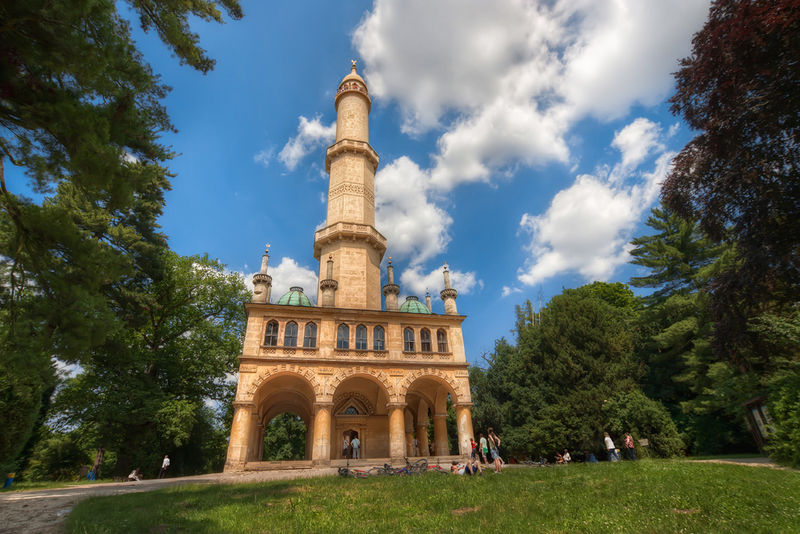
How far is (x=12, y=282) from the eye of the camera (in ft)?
23.2

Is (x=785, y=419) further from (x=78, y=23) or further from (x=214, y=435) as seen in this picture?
(x=214, y=435)

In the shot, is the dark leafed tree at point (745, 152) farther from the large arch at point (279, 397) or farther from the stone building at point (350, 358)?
the large arch at point (279, 397)

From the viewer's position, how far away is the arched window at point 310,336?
22269 mm

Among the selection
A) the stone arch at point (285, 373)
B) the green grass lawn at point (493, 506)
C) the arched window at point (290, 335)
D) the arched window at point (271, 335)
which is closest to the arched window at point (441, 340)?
the stone arch at point (285, 373)

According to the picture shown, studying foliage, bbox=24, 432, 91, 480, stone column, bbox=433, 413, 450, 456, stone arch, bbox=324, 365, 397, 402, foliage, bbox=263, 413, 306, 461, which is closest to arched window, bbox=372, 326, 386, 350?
stone arch, bbox=324, 365, 397, 402

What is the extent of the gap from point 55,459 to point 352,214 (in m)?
27.9

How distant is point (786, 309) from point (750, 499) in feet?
43.8

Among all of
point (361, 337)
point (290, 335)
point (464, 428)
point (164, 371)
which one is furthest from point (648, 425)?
point (164, 371)

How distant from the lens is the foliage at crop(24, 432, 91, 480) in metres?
26.3

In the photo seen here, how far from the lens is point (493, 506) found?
778cm

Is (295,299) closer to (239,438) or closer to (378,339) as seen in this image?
(378,339)

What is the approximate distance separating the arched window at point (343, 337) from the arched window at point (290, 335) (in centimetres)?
249

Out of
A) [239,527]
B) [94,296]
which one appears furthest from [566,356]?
[94,296]

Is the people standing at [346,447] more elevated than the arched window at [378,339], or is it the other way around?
the arched window at [378,339]
